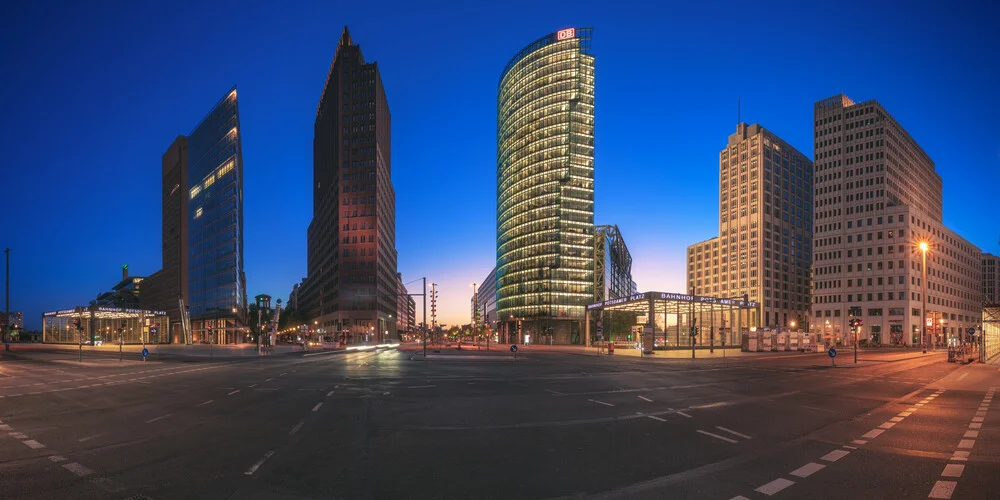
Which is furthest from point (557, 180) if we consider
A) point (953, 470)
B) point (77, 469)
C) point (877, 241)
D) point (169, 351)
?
point (77, 469)

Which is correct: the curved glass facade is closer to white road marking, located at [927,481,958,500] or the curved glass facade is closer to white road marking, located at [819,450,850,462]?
white road marking, located at [819,450,850,462]

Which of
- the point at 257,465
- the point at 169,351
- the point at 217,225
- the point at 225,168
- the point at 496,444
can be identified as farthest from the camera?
the point at 217,225

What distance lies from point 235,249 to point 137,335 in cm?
2293

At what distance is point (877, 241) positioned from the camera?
135875 mm

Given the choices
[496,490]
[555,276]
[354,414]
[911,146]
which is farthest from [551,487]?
[911,146]

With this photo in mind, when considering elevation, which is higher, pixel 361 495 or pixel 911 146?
pixel 911 146

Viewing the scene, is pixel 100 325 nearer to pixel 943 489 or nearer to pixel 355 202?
pixel 355 202

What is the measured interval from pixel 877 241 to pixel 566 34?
93.1 m

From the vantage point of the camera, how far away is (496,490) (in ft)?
27.0

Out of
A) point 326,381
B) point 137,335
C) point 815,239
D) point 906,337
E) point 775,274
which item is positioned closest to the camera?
point 326,381

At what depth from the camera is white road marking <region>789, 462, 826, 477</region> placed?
Result: 9227 mm

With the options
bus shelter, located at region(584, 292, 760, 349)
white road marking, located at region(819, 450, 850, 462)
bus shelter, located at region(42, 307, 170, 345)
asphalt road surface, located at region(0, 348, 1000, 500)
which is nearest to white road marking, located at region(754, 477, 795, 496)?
asphalt road surface, located at region(0, 348, 1000, 500)

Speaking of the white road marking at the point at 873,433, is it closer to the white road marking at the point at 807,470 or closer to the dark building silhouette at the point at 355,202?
the white road marking at the point at 807,470

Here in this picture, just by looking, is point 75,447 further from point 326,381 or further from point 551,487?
point 326,381
